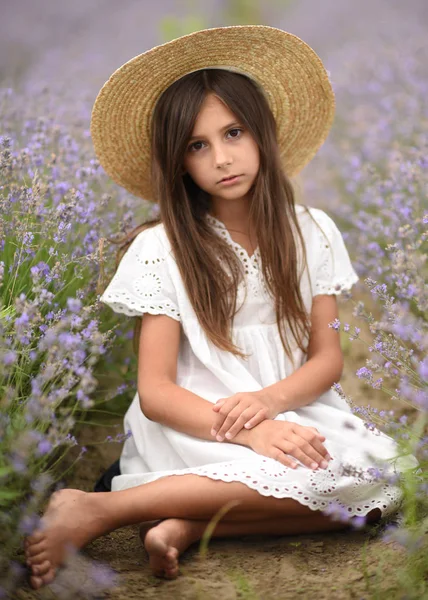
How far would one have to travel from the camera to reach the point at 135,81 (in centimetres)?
208

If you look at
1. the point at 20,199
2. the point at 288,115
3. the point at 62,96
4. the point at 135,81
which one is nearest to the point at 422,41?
the point at 62,96

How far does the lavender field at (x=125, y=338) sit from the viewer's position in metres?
1.48

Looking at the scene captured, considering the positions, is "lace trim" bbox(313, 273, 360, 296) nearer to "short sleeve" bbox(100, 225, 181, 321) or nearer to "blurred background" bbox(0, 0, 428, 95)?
"short sleeve" bbox(100, 225, 181, 321)

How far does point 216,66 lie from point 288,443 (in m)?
1.11

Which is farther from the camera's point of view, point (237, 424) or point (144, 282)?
point (144, 282)

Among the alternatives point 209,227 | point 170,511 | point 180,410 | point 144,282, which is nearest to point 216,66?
point 209,227

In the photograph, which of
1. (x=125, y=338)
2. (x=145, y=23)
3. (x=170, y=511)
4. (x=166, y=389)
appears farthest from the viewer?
(x=145, y=23)

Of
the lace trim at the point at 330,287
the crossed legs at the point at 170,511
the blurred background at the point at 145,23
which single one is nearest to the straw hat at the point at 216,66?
the lace trim at the point at 330,287

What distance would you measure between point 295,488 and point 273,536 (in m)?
0.23

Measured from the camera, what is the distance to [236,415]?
1822 mm

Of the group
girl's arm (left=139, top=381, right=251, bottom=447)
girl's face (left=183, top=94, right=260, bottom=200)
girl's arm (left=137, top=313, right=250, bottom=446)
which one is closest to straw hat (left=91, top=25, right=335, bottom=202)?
girl's face (left=183, top=94, right=260, bottom=200)

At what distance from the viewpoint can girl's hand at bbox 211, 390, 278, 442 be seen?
182cm

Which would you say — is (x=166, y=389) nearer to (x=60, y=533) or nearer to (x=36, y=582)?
(x=60, y=533)

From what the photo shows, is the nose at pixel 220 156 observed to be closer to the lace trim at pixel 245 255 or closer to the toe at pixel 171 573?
the lace trim at pixel 245 255
